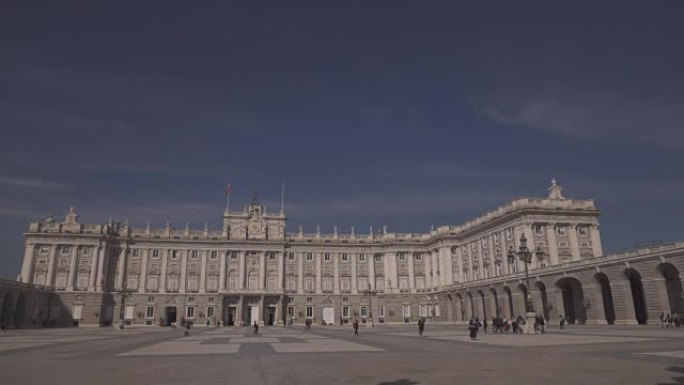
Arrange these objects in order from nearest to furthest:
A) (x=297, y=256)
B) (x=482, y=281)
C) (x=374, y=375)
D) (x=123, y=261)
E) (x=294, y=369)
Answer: (x=374, y=375), (x=294, y=369), (x=482, y=281), (x=123, y=261), (x=297, y=256)

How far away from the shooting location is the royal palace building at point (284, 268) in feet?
241

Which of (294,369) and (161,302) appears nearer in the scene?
(294,369)

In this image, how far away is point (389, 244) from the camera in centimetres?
10006

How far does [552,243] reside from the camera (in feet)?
233

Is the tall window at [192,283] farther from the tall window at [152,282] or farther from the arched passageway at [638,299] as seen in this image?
the arched passageway at [638,299]

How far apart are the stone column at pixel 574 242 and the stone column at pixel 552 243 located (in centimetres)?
252

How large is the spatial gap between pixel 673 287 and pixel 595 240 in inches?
1030

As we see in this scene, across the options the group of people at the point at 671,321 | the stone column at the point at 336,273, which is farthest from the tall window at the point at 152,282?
the group of people at the point at 671,321

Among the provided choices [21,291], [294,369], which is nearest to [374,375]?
[294,369]

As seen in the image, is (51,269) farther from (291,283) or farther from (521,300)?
(521,300)

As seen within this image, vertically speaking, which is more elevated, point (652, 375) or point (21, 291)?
point (21, 291)

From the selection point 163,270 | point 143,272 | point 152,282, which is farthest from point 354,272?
point 143,272

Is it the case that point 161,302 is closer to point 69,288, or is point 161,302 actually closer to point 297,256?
point 69,288

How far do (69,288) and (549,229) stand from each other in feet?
258
